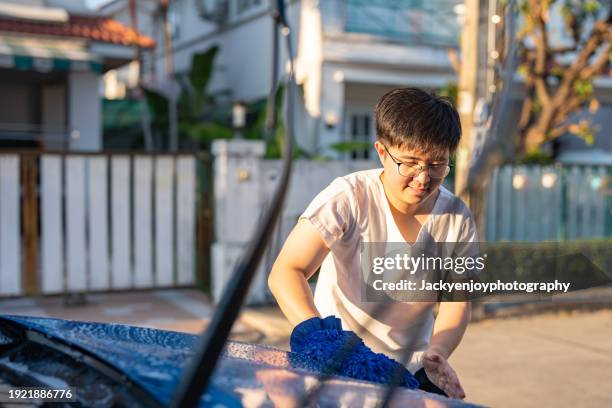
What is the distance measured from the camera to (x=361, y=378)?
5.94 ft

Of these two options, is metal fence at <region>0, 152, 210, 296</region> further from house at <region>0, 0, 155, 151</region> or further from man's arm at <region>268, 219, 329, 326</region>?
man's arm at <region>268, 219, 329, 326</region>

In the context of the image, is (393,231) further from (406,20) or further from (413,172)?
(406,20)

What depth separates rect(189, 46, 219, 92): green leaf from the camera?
15.5 metres

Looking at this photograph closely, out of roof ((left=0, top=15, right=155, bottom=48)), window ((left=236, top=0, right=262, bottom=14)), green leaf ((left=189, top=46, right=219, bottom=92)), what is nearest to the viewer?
roof ((left=0, top=15, right=155, bottom=48))

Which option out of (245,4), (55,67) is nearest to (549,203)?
(55,67)

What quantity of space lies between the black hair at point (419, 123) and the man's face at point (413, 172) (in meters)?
0.02

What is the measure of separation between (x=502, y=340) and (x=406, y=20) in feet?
29.5

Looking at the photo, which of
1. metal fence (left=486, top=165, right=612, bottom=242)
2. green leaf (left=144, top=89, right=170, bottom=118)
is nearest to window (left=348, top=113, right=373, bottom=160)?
green leaf (left=144, top=89, right=170, bottom=118)

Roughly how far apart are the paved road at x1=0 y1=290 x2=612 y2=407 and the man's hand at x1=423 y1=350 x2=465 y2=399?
10.7 ft

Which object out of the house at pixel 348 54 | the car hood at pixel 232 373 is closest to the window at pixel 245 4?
the house at pixel 348 54

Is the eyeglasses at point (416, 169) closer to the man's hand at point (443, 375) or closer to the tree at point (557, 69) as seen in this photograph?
the man's hand at point (443, 375)

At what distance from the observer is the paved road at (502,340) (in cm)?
560

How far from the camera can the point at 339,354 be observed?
187 centimetres

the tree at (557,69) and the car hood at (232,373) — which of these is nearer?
the car hood at (232,373)
